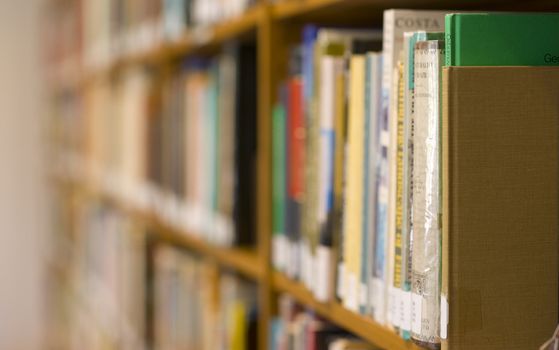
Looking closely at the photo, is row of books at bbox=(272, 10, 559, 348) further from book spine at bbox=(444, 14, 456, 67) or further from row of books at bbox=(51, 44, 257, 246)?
row of books at bbox=(51, 44, 257, 246)

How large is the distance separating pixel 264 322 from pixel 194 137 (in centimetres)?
65

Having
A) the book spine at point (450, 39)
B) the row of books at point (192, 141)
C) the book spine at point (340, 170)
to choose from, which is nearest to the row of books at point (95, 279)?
the row of books at point (192, 141)

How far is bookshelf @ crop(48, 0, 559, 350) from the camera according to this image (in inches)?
50.4

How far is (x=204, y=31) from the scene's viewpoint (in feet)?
6.78

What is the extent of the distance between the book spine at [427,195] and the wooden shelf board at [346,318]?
7 cm

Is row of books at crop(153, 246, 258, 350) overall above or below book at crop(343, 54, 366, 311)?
below

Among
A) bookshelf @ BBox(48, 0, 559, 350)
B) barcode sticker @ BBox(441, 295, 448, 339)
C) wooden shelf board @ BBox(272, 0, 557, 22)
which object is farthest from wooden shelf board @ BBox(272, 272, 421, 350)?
wooden shelf board @ BBox(272, 0, 557, 22)

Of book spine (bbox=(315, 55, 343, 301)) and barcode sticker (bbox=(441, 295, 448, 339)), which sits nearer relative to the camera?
barcode sticker (bbox=(441, 295, 448, 339))

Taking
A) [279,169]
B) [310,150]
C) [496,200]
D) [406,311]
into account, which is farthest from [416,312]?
[279,169]

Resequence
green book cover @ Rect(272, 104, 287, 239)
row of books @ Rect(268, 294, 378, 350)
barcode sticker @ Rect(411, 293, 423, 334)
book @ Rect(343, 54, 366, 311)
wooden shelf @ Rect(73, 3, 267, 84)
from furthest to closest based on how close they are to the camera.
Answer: wooden shelf @ Rect(73, 3, 267, 84)
green book cover @ Rect(272, 104, 287, 239)
row of books @ Rect(268, 294, 378, 350)
book @ Rect(343, 54, 366, 311)
barcode sticker @ Rect(411, 293, 423, 334)

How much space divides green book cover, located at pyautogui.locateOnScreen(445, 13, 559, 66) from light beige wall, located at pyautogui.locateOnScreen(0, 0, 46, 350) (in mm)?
4304

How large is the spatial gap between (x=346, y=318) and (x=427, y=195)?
38cm

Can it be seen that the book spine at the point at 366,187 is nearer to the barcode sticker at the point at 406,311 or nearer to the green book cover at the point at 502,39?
the barcode sticker at the point at 406,311

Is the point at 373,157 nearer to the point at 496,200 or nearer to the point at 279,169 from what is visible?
the point at 496,200
